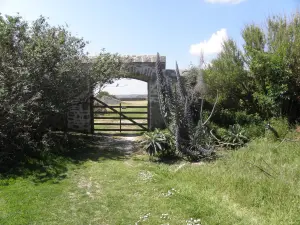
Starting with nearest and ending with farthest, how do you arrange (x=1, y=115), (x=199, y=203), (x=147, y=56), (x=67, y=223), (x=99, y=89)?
(x=67, y=223) < (x=199, y=203) < (x=1, y=115) < (x=99, y=89) < (x=147, y=56)

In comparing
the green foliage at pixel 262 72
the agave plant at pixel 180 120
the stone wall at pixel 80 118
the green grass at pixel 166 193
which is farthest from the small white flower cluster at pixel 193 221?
the stone wall at pixel 80 118

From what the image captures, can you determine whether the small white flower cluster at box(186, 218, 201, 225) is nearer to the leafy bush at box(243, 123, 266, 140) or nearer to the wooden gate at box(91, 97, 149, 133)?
the leafy bush at box(243, 123, 266, 140)

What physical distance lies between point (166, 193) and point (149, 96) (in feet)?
21.1

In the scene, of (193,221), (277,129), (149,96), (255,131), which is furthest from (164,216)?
(149,96)

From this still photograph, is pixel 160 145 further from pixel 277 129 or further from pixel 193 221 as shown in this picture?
pixel 277 129

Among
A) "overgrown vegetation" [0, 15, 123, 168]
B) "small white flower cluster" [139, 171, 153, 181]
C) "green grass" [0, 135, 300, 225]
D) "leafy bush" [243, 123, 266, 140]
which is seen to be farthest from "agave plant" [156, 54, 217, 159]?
"overgrown vegetation" [0, 15, 123, 168]

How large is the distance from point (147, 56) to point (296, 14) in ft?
17.8

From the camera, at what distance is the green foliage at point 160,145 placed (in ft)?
24.5

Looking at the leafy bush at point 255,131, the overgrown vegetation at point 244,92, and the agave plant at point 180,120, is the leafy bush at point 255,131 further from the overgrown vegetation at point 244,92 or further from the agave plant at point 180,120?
the agave plant at point 180,120

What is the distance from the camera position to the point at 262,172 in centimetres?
562

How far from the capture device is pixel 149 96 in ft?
36.4

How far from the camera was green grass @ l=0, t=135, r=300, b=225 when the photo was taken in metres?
4.17

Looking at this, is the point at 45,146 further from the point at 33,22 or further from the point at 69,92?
the point at 33,22

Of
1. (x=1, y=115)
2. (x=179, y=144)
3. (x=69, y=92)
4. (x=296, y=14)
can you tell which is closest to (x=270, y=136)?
(x=179, y=144)
